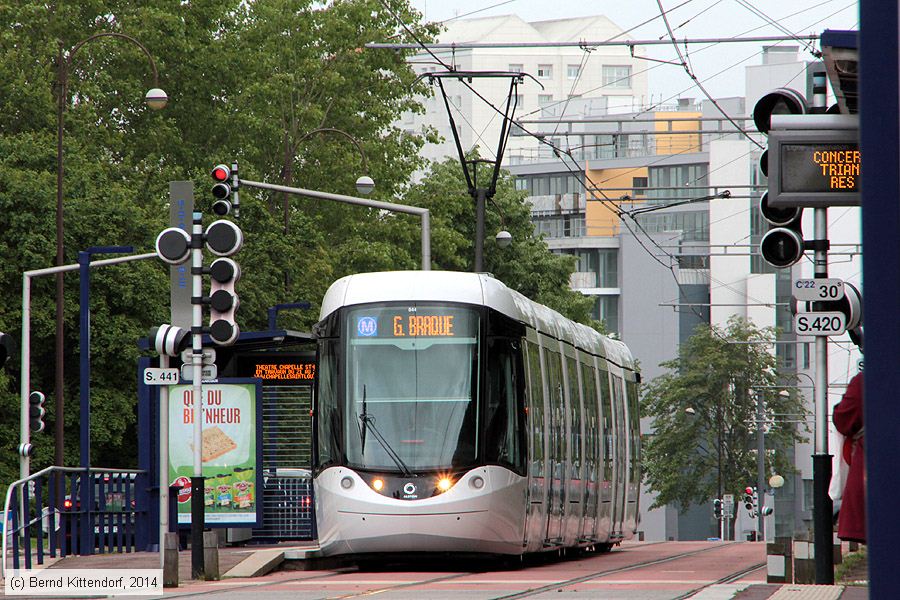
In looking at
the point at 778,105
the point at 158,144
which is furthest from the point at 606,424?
the point at 158,144

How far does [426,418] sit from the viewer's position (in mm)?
17766

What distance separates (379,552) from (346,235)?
39848mm

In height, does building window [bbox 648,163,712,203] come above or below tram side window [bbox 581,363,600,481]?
above

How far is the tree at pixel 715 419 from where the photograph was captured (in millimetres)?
77938

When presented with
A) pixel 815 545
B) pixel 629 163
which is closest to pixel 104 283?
pixel 815 545

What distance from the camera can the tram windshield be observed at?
17.7m

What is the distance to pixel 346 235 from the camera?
5716 cm

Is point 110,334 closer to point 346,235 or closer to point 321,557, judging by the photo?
point 346,235

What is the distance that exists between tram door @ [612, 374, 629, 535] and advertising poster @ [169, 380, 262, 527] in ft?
19.1

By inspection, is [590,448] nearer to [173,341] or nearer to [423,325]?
[423,325]

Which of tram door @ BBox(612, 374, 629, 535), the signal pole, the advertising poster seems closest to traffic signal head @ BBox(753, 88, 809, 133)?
the signal pole

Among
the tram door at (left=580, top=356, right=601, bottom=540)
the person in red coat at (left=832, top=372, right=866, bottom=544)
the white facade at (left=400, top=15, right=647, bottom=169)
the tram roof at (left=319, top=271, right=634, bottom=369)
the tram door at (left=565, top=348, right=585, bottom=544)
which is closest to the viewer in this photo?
the person in red coat at (left=832, top=372, right=866, bottom=544)

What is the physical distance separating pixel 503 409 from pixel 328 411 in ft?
5.54

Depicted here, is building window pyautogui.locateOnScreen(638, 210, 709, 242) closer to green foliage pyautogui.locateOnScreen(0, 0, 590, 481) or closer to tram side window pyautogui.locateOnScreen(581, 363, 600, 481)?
green foliage pyautogui.locateOnScreen(0, 0, 590, 481)
